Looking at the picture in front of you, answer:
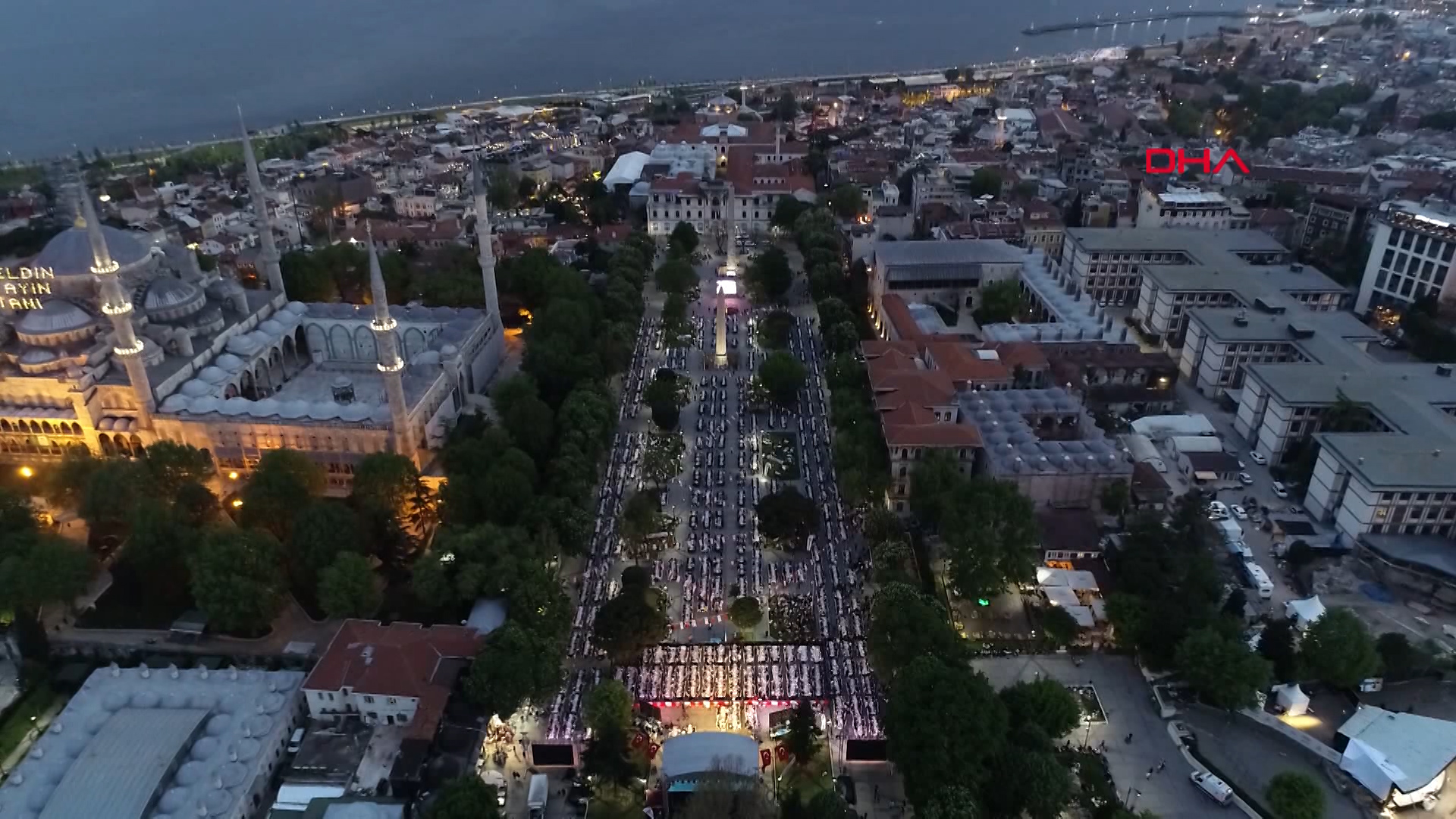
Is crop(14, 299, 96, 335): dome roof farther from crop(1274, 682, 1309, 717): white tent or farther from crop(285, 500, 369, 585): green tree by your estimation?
crop(1274, 682, 1309, 717): white tent

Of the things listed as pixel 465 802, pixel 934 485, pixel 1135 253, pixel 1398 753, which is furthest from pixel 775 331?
pixel 1398 753

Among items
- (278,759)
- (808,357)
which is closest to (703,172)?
(808,357)

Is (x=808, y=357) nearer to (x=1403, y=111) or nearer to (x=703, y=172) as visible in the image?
(x=703, y=172)

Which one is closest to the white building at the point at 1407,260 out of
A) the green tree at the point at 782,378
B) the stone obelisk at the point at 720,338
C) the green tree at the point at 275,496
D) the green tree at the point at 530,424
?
the green tree at the point at 782,378

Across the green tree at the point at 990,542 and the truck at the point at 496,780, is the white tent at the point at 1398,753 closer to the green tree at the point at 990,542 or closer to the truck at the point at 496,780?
the green tree at the point at 990,542

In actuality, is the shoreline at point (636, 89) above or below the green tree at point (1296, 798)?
above

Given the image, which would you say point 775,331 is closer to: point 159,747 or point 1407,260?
point 159,747

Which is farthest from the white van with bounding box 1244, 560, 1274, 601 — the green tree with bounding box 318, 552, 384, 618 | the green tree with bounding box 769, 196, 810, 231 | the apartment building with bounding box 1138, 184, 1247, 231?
the green tree with bounding box 769, 196, 810, 231
